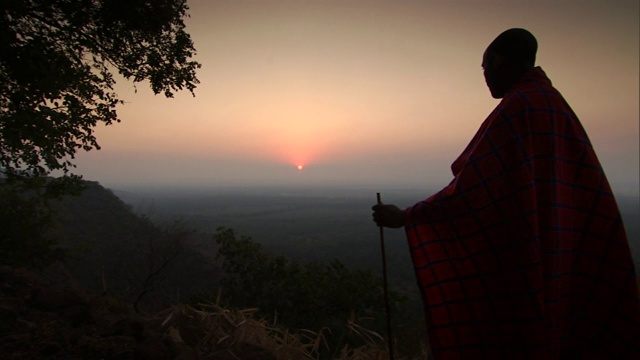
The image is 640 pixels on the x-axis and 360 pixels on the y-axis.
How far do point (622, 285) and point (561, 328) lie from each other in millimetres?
504

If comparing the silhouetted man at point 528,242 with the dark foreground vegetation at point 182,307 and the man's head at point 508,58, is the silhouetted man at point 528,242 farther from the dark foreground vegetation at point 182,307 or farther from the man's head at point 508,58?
the dark foreground vegetation at point 182,307

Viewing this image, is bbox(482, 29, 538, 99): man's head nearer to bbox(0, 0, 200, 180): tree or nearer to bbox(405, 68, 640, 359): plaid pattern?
bbox(405, 68, 640, 359): plaid pattern

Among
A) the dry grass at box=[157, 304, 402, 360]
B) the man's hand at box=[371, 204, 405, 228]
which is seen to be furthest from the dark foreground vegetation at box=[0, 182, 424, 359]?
the man's hand at box=[371, 204, 405, 228]

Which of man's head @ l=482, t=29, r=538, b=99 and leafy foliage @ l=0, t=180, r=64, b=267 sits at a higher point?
man's head @ l=482, t=29, r=538, b=99

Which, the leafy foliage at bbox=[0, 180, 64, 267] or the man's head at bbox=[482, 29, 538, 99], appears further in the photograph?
the leafy foliage at bbox=[0, 180, 64, 267]

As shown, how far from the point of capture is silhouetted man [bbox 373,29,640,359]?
2.14 metres

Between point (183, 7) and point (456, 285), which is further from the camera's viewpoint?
point (183, 7)

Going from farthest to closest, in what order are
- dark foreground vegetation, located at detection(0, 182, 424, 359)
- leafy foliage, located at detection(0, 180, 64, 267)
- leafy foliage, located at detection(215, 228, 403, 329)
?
leafy foliage, located at detection(0, 180, 64, 267) < leafy foliage, located at detection(215, 228, 403, 329) < dark foreground vegetation, located at detection(0, 182, 424, 359)

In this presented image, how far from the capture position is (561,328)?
7.56 feet

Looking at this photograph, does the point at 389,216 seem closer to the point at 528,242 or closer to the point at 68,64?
the point at 528,242

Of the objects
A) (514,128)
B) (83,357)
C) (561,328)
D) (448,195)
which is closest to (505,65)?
(514,128)

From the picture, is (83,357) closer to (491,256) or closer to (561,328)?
(491,256)

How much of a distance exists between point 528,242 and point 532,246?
3 centimetres

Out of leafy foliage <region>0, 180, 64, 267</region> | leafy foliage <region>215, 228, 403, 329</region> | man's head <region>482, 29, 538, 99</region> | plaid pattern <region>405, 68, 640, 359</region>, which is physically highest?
man's head <region>482, 29, 538, 99</region>
